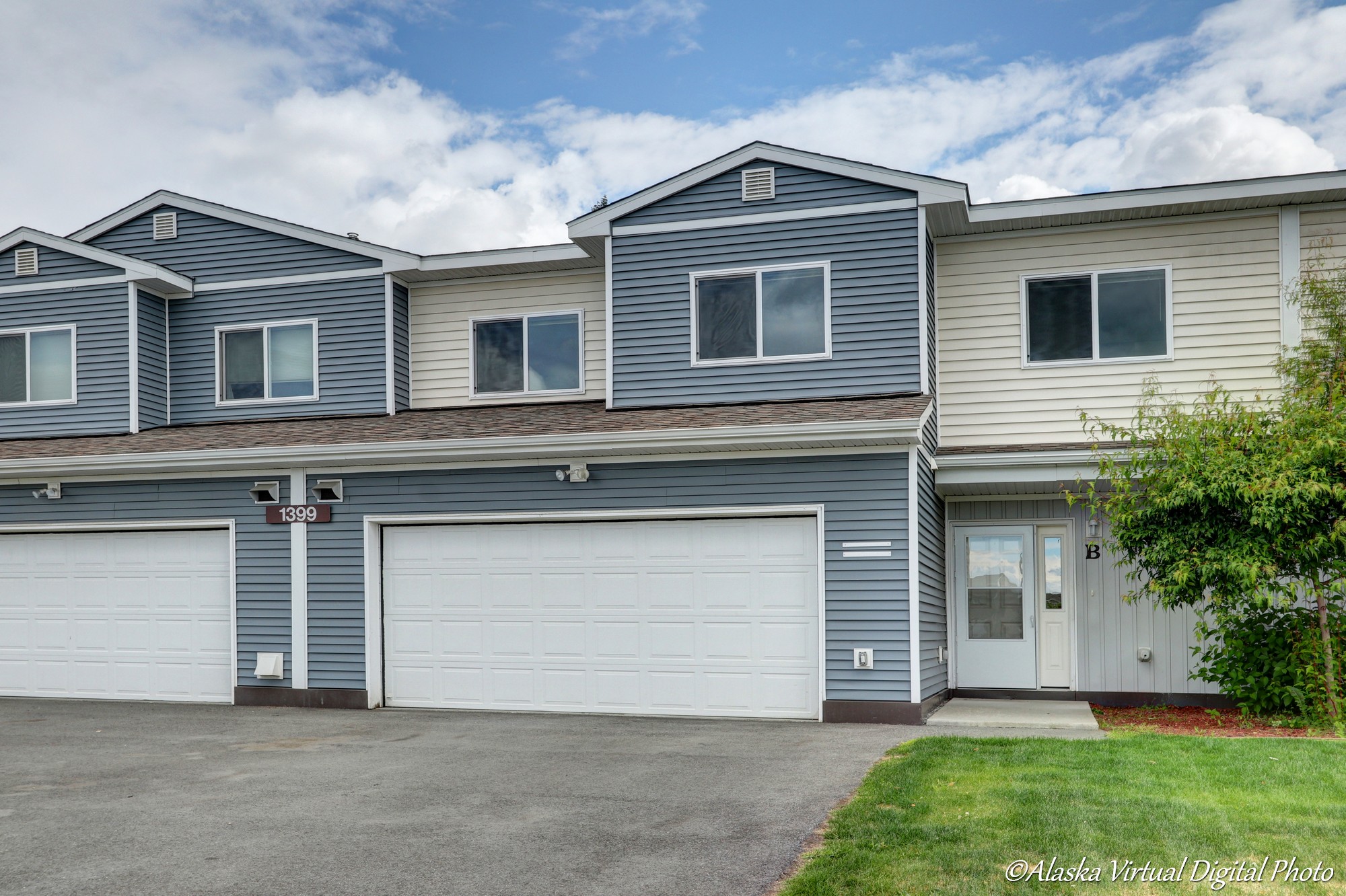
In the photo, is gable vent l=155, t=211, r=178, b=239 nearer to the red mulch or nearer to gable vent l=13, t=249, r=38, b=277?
gable vent l=13, t=249, r=38, b=277

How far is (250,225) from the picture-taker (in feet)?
48.3

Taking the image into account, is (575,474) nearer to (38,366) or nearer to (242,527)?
(242,527)

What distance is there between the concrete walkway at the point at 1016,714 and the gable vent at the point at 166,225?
11498 millimetres

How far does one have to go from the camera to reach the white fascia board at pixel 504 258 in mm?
13852

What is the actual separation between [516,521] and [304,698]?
3.17 m

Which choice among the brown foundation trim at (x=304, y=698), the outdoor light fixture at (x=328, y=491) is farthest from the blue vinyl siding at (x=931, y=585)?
the outdoor light fixture at (x=328, y=491)

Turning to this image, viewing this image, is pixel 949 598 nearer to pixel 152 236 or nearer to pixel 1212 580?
pixel 1212 580

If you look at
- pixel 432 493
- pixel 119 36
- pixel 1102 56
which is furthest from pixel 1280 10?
pixel 119 36

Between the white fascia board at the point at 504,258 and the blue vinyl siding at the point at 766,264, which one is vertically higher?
the white fascia board at the point at 504,258

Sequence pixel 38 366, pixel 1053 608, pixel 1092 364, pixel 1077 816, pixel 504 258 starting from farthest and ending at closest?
pixel 38 366, pixel 504 258, pixel 1053 608, pixel 1092 364, pixel 1077 816

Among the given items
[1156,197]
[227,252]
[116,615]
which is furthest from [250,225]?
[1156,197]

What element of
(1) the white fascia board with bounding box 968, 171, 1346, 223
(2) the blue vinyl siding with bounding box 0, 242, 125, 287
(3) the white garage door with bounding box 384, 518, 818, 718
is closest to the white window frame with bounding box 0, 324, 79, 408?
(2) the blue vinyl siding with bounding box 0, 242, 125, 287

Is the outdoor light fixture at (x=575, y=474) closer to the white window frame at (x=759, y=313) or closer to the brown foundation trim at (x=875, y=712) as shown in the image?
the white window frame at (x=759, y=313)

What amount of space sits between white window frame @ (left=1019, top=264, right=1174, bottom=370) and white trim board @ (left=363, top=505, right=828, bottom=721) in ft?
11.6
